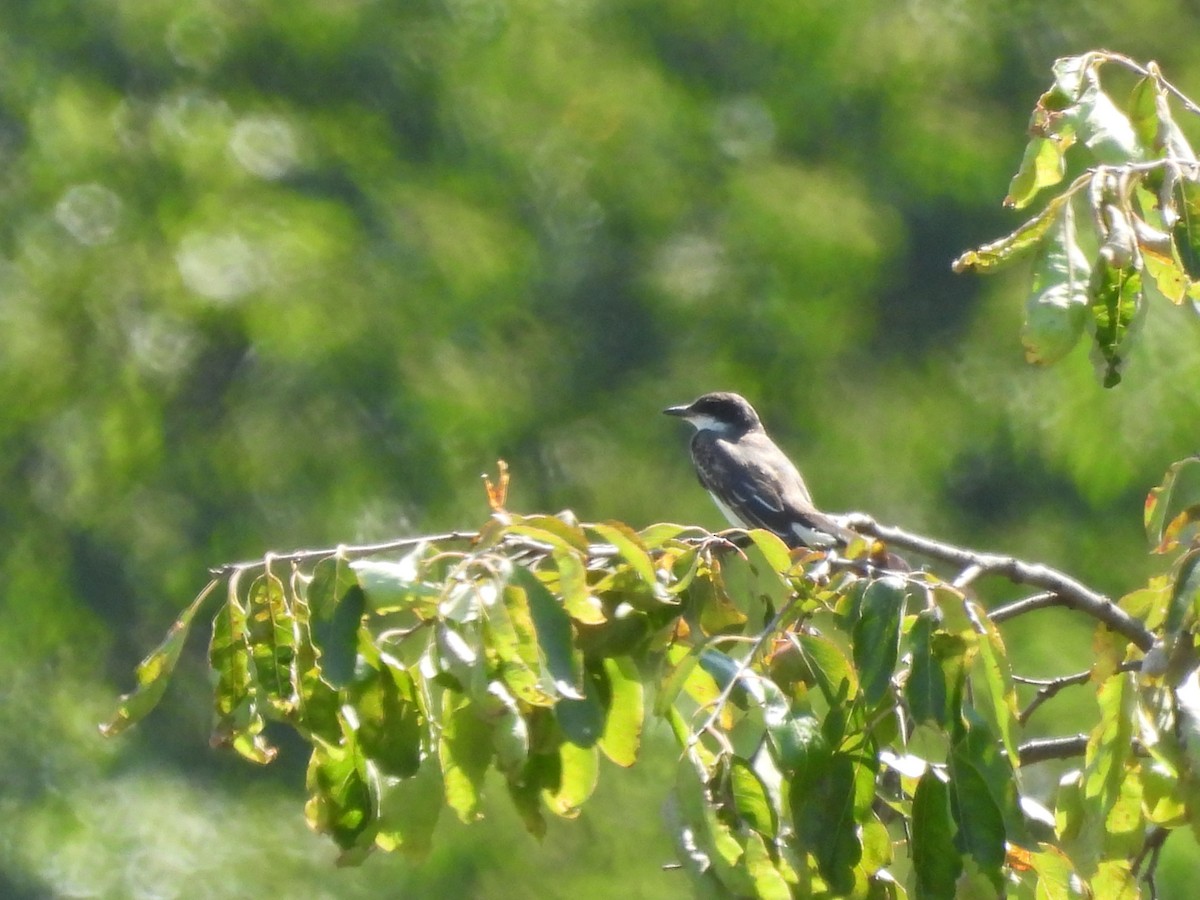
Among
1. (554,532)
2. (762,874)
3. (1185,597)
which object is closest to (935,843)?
(762,874)

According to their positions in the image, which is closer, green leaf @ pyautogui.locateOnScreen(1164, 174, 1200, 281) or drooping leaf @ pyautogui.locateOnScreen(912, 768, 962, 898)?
drooping leaf @ pyautogui.locateOnScreen(912, 768, 962, 898)

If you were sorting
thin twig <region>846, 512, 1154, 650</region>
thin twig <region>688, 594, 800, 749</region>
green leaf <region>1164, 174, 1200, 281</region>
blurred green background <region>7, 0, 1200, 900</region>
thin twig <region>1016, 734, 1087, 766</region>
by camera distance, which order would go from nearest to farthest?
thin twig <region>688, 594, 800, 749</region>
green leaf <region>1164, 174, 1200, 281</region>
thin twig <region>846, 512, 1154, 650</region>
thin twig <region>1016, 734, 1087, 766</region>
blurred green background <region>7, 0, 1200, 900</region>

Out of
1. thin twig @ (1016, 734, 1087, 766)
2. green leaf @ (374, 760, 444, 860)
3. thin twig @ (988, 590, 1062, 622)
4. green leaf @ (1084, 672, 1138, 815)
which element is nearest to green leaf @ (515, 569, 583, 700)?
green leaf @ (374, 760, 444, 860)

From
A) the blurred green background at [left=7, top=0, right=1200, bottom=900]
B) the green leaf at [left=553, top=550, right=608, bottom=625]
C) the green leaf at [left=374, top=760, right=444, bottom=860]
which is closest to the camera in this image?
the green leaf at [left=553, top=550, right=608, bottom=625]

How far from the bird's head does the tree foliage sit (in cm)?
319

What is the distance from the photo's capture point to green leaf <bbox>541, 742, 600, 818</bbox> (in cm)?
184

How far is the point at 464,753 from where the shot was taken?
1819 millimetres

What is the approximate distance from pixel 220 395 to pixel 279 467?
332 mm

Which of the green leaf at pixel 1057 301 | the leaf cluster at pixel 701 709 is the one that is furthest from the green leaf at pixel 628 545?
the green leaf at pixel 1057 301

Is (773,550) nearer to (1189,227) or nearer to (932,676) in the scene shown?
(932,676)

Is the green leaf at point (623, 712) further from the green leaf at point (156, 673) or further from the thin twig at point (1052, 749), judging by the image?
the thin twig at point (1052, 749)

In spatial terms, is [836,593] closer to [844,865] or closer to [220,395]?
[844,865]

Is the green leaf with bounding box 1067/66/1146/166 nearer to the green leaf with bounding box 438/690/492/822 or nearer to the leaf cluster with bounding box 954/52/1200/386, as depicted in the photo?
the leaf cluster with bounding box 954/52/1200/386

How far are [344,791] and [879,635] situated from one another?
566 millimetres
